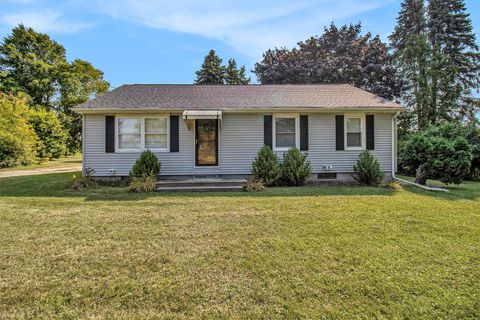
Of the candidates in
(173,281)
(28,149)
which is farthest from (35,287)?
(28,149)

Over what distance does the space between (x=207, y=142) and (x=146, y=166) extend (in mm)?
2346

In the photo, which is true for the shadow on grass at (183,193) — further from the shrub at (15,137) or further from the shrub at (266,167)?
the shrub at (15,137)

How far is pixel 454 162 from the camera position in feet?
26.6

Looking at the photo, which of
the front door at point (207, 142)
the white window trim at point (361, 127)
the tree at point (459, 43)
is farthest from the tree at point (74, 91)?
the tree at point (459, 43)

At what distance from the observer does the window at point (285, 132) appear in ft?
31.8

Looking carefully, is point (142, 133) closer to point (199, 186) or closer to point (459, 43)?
point (199, 186)

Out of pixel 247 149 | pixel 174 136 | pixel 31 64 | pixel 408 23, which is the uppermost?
pixel 408 23

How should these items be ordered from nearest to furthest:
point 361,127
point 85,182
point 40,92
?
point 85,182, point 361,127, point 40,92

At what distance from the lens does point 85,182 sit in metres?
8.49

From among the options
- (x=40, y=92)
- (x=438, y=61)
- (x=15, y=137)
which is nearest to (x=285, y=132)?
(x=438, y=61)

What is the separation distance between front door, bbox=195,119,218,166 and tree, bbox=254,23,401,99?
17.0 m

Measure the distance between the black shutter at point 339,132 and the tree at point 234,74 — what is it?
71.0 feet

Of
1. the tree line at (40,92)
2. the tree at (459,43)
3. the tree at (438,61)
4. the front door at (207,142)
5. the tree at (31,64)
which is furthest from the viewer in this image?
the tree at (31,64)

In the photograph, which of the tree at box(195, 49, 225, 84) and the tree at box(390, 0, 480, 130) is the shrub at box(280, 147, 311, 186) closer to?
the tree at box(390, 0, 480, 130)
